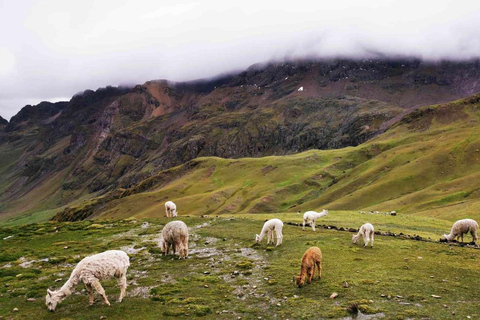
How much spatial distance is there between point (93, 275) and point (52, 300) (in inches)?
109

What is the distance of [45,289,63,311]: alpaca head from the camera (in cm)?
2173

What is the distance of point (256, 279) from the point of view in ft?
85.4

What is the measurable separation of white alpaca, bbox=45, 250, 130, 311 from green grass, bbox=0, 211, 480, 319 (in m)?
0.70

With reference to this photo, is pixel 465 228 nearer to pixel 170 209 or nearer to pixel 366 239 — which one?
pixel 366 239

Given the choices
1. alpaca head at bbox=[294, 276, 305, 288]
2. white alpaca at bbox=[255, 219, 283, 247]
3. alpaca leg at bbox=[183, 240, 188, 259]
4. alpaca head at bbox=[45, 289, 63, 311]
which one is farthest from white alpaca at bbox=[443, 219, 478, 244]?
alpaca head at bbox=[45, 289, 63, 311]

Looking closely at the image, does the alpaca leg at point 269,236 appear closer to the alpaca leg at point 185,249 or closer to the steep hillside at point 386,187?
the alpaca leg at point 185,249

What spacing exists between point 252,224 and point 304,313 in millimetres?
31416

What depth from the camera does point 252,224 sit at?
5072 centimetres

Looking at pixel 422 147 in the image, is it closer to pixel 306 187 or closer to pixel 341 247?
pixel 306 187

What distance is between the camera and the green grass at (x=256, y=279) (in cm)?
2033

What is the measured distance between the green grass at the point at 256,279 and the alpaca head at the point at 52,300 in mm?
439

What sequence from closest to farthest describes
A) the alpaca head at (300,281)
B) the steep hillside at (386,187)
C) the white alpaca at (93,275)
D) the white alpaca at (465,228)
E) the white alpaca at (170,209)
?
the white alpaca at (93,275)
the alpaca head at (300,281)
the white alpaca at (465,228)
the white alpaca at (170,209)
the steep hillside at (386,187)

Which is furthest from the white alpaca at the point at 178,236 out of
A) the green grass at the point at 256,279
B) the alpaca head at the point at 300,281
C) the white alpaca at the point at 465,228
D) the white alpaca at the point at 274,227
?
the white alpaca at the point at 465,228

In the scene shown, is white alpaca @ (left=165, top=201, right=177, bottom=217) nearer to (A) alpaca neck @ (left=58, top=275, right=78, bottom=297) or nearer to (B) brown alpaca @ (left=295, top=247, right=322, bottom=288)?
(A) alpaca neck @ (left=58, top=275, right=78, bottom=297)
